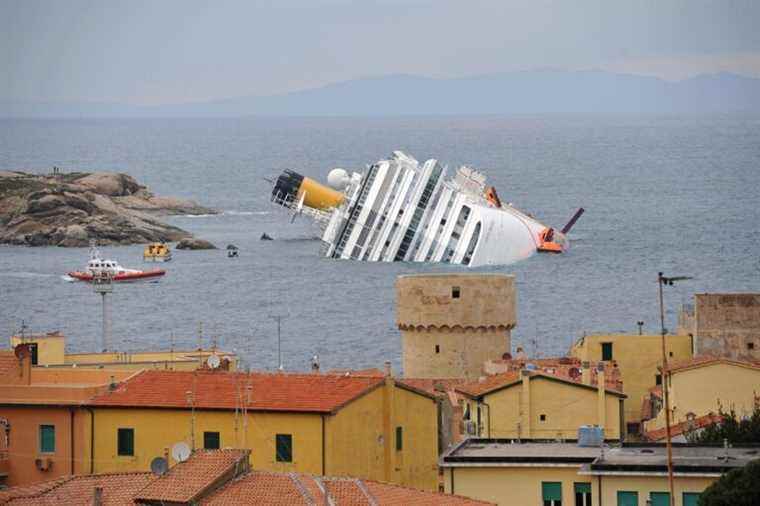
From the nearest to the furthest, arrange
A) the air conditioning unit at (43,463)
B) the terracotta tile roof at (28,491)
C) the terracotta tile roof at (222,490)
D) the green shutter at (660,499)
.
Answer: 1. the terracotta tile roof at (222,490)
2. the terracotta tile roof at (28,491)
3. the green shutter at (660,499)
4. the air conditioning unit at (43,463)

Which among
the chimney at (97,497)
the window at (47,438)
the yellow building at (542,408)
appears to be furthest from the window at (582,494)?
the yellow building at (542,408)

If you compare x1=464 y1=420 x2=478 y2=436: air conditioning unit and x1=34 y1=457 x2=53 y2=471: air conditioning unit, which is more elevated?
x1=464 y1=420 x2=478 y2=436: air conditioning unit

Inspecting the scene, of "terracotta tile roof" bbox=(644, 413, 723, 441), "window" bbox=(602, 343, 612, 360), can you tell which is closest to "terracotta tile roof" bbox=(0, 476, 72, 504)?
"terracotta tile roof" bbox=(644, 413, 723, 441)

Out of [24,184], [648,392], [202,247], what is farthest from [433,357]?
[24,184]

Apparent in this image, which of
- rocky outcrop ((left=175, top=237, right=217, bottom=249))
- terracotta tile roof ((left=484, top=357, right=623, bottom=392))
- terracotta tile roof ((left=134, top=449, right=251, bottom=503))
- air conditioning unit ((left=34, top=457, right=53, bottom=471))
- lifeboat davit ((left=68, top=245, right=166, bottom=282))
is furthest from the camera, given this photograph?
rocky outcrop ((left=175, top=237, right=217, bottom=249))

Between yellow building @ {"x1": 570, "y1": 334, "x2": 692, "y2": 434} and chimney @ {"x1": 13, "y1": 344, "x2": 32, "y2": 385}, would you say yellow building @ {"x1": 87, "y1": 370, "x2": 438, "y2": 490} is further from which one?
yellow building @ {"x1": 570, "y1": 334, "x2": 692, "y2": 434}

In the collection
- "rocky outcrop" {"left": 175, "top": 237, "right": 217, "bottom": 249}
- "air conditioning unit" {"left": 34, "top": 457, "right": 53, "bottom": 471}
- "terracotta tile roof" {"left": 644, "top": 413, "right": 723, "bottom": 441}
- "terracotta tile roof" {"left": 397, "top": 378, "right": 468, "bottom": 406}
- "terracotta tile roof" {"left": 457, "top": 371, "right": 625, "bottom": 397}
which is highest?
"rocky outcrop" {"left": 175, "top": 237, "right": 217, "bottom": 249}

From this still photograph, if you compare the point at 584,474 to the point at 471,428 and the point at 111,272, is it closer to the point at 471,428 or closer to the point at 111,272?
→ the point at 471,428

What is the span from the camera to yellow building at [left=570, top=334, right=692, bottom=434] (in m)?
45.0

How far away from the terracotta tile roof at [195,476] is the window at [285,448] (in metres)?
4.64

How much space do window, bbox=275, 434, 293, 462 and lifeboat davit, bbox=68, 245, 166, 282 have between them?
7944 centimetres

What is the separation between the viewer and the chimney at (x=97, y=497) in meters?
24.3

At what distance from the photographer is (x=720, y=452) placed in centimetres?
2991

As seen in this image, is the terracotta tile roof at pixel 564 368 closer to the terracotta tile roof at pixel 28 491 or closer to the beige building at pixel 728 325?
the beige building at pixel 728 325
